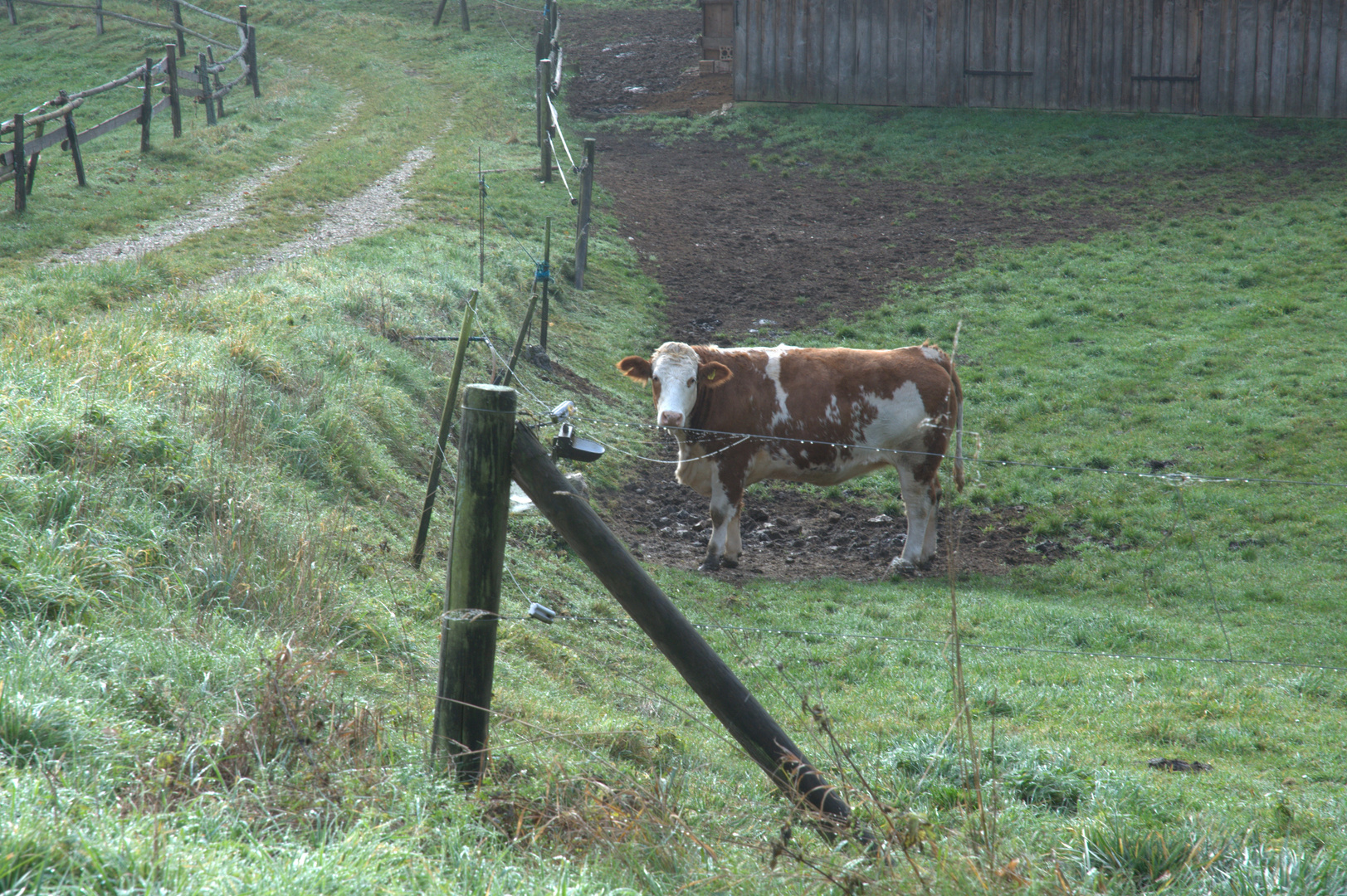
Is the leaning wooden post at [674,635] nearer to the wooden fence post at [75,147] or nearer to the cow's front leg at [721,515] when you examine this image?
the cow's front leg at [721,515]

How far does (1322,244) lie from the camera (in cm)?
1573

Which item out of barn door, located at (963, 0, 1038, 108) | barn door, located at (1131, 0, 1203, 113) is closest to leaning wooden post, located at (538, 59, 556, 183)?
barn door, located at (963, 0, 1038, 108)

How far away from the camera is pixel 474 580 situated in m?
3.17

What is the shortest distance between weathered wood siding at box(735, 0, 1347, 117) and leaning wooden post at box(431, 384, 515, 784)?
918 inches

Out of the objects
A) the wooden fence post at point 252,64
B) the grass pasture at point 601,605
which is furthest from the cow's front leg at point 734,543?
the wooden fence post at point 252,64

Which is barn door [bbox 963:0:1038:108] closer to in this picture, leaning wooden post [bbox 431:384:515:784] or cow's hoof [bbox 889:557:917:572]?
cow's hoof [bbox 889:557:917:572]

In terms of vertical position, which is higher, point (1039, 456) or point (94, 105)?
point (94, 105)

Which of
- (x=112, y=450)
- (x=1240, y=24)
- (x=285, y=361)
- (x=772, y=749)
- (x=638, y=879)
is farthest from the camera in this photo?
(x=1240, y=24)

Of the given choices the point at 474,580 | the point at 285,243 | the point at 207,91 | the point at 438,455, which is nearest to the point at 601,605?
the point at 438,455

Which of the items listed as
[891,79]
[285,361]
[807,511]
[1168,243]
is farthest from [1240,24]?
[285,361]

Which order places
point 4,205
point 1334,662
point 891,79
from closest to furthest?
point 1334,662 → point 4,205 → point 891,79

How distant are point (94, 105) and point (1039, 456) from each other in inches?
1032

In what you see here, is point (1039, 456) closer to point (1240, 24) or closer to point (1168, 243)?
point (1168, 243)

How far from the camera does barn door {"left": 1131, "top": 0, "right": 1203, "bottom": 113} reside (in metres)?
22.2
